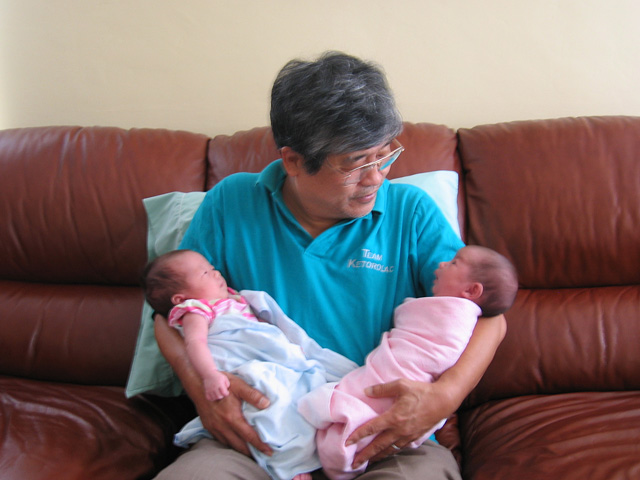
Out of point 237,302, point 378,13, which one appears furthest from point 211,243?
point 378,13

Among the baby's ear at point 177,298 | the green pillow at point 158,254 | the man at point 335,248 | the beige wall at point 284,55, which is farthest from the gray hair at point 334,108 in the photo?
the beige wall at point 284,55

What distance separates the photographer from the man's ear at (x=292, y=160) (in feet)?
4.12

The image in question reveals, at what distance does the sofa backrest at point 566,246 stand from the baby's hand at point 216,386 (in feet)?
2.81

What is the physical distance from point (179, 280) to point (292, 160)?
1.46ft

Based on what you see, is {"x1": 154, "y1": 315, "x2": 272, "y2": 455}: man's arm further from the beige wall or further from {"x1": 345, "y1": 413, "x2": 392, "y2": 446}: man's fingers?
the beige wall

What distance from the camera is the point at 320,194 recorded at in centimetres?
129

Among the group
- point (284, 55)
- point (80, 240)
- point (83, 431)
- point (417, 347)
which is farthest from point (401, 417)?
point (284, 55)

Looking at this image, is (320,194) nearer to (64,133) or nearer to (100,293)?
(100,293)

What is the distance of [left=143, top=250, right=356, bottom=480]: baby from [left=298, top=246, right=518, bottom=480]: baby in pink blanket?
2.3 inches

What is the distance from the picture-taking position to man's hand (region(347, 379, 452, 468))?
109 centimetres

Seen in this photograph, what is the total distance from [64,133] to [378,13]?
1.33 meters

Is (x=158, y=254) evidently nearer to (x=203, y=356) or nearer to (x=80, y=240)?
(x=80, y=240)

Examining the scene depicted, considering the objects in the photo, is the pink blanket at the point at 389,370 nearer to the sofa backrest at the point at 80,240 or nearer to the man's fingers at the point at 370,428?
the man's fingers at the point at 370,428

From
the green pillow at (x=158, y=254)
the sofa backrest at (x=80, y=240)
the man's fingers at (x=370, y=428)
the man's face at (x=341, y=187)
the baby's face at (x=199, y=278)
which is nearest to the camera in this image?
the man's fingers at (x=370, y=428)
